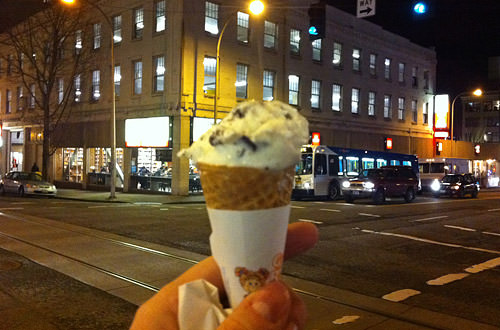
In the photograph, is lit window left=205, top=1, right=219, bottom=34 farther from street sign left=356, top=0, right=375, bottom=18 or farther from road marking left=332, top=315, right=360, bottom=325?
road marking left=332, top=315, right=360, bottom=325

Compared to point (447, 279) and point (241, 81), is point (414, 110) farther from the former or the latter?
point (447, 279)

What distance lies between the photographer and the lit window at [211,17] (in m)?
25.9

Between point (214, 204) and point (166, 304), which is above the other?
point (214, 204)

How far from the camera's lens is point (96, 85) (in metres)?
30.1

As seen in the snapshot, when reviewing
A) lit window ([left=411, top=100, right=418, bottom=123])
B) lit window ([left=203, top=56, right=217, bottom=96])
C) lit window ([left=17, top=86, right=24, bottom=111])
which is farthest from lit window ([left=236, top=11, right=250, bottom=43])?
lit window ([left=411, top=100, right=418, bottom=123])

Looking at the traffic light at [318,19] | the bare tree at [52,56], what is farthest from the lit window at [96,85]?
the traffic light at [318,19]

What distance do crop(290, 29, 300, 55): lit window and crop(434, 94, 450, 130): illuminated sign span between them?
724 inches

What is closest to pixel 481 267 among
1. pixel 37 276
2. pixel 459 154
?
pixel 37 276

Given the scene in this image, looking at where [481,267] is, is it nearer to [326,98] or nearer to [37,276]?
[37,276]

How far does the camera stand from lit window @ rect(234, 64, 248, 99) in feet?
90.3

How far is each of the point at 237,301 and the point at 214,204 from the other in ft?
1.17

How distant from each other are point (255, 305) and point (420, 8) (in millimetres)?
15129

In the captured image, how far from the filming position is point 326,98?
1299 inches

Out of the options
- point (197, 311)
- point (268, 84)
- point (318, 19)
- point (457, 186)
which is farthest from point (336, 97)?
point (197, 311)
